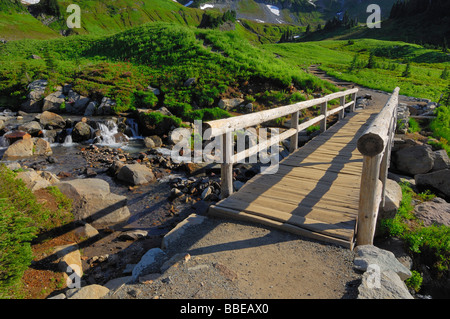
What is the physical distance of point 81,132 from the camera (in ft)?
43.1

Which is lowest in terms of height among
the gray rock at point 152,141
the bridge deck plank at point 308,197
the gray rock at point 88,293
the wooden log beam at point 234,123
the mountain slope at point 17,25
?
the gray rock at point 152,141

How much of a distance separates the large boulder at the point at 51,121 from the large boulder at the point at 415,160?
588 inches

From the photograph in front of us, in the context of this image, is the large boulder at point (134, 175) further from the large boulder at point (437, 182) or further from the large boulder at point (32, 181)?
the large boulder at point (437, 182)

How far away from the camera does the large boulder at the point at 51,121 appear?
1383cm

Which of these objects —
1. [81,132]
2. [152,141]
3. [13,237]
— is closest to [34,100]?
[81,132]

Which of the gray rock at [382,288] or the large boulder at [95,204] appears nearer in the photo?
the gray rock at [382,288]

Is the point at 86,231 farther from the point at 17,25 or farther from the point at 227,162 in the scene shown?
the point at 17,25

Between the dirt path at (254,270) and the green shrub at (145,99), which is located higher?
the green shrub at (145,99)

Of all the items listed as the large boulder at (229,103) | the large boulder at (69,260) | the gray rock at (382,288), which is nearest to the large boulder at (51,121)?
the large boulder at (229,103)

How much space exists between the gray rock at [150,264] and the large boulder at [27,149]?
32.9ft

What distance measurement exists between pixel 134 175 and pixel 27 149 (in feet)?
18.9

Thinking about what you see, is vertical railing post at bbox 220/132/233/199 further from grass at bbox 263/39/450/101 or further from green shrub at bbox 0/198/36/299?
grass at bbox 263/39/450/101

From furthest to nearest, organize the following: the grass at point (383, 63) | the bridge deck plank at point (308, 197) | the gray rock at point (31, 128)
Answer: the grass at point (383, 63), the gray rock at point (31, 128), the bridge deck plank at point (308, 197)

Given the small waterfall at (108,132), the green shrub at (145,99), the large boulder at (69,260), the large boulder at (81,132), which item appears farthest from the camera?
the green shrub at (145,99)
